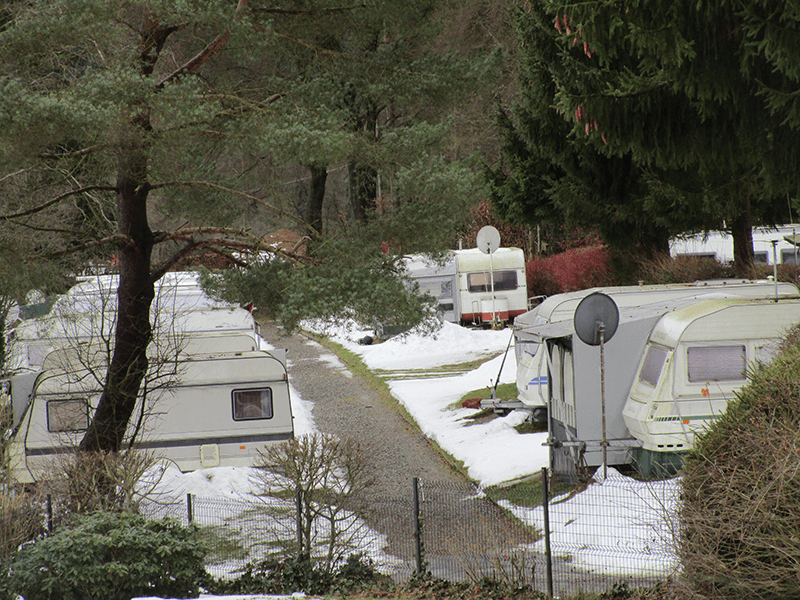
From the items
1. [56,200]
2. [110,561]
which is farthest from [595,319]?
[56,200]

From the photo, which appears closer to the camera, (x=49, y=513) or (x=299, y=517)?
(x=299, y=517)

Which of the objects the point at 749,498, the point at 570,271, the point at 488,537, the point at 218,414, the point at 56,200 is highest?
the point at 56,200

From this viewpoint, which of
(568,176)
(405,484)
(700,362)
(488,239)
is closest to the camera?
(700,362)

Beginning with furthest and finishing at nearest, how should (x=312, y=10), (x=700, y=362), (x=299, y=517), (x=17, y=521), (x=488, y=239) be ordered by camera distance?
(x=488, y=239), (x=312, y=10), (x=700, y=362), (x=299, y=517), (x=17, y=521)

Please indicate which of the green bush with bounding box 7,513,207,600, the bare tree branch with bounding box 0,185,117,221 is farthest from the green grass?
the bare tree branch with bounding box 0,185,117,221

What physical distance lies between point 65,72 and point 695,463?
8.57m

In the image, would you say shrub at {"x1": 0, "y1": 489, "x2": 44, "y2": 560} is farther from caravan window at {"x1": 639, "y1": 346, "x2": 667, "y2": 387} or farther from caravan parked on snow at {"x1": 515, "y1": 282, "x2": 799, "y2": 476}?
caravan window at {"x1": 639, "y1": 346, "x2": 667, "y2": 387}

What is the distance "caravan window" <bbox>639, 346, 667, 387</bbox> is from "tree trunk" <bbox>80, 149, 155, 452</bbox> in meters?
6.53

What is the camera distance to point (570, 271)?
29797mm

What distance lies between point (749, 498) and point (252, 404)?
9382 millimetres

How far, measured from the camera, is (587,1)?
8383 millimetres

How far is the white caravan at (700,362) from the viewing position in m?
9.83

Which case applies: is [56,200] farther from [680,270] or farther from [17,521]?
[680,270]

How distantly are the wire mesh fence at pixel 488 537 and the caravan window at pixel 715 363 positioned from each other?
5.55ft
